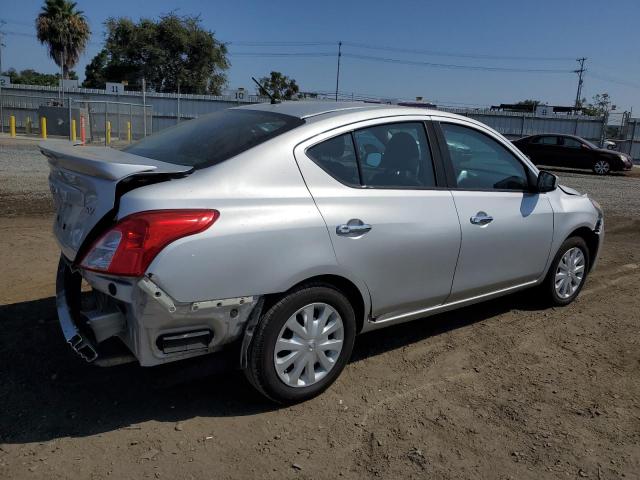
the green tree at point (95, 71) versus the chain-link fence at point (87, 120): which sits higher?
the green tree at point (95, 71)

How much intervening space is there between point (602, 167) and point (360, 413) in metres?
21.7

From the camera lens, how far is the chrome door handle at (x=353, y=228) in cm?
319

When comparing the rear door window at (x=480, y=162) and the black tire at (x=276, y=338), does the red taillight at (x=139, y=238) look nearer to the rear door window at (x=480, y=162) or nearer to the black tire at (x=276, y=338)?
the black tire at (x=276, y=338)

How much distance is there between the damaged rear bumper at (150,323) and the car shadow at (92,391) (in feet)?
0.84

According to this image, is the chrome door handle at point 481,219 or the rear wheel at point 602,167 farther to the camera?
the rear wheel at point 602,167

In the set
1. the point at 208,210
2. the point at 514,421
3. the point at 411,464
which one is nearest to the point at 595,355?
the point at 514,421

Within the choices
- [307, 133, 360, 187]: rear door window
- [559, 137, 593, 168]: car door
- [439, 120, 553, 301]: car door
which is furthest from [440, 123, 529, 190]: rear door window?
[559, 137, 593, 168]: car door

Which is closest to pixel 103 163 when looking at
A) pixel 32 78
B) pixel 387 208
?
pixel 387 208

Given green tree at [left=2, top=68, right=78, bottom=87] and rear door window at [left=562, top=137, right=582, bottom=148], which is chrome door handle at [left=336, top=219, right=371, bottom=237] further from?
green tree at [left=2, top=68, right=78, bottom=87]

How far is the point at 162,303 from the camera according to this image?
2.67 metres

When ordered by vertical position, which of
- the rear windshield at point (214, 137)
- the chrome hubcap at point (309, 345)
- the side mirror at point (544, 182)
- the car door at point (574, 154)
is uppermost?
the rear windshield at point (214, 137)

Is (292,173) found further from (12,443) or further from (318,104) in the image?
(12,443)

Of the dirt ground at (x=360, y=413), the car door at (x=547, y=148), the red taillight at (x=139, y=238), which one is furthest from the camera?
the car door at (x=547, y=148)

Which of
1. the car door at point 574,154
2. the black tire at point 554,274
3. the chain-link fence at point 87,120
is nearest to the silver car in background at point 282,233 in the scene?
the black tire at point 554,274
